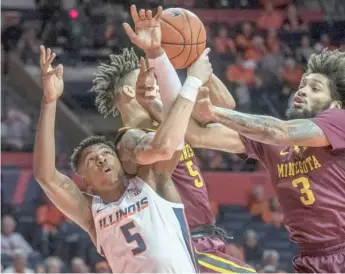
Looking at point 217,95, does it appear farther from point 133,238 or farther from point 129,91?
point 133,238

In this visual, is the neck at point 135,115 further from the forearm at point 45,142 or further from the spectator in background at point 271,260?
the spectator in background at point 271,260

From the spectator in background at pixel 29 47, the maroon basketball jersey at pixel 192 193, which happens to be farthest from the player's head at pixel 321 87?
the spectator in background at pixel 29 47

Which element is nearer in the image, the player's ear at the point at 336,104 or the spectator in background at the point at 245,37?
the player's ear at the point at 336,104

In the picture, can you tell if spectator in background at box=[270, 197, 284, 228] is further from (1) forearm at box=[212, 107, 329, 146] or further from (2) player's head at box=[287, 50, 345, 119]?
(1) forearm at box=[212, 107, 329, 146]

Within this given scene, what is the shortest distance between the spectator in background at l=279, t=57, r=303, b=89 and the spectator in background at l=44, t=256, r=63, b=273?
154 inches

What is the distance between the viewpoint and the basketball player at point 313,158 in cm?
389

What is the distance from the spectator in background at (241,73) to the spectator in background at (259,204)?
179 cm

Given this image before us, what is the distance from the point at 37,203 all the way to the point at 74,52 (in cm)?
252

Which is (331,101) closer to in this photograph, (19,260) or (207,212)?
(207,212)

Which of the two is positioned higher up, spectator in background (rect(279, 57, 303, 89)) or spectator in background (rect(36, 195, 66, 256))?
spectator in background (rect(279, 57, 303, 89))

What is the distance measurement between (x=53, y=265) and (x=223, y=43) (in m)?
4.24

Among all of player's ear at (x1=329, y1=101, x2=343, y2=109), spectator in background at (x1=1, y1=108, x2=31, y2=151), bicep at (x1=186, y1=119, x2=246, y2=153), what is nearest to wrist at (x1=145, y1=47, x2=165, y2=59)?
bicep at (x1=186, y1=119, x2=246, y2=153)

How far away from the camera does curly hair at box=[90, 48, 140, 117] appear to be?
4312 mm

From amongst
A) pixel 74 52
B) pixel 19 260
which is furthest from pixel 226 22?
pixel 19 260
